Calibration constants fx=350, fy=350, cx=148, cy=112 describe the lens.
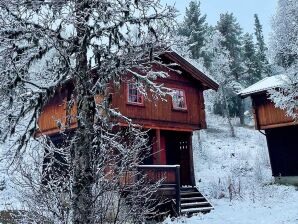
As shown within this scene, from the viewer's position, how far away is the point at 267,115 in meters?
24.7

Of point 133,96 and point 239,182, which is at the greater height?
point 133,96

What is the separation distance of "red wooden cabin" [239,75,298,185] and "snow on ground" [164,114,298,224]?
1.28 metres

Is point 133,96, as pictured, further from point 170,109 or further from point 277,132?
point 277,132

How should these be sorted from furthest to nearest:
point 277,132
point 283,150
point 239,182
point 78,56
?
point 277,132
point 283,150
point 239,182
point 78,56

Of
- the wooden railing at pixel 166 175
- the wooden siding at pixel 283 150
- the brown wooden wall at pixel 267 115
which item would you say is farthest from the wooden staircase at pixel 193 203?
the brown wooden wall at pixel 267 115

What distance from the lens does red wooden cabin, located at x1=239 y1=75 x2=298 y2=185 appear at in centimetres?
2386

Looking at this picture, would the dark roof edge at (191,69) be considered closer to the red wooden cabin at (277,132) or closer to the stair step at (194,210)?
the red wooden cabin at (277,132)

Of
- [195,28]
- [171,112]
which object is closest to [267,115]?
[171,112]

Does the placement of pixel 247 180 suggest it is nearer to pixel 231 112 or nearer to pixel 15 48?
pixel 15 48

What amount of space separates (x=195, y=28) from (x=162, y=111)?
92.5 ft

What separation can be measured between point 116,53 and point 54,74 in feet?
5.72

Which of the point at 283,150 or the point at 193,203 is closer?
the point at 193,203

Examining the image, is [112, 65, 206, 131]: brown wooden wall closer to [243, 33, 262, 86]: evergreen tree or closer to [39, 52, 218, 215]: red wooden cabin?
[39, 52, 218, 215]: red wooden cabin

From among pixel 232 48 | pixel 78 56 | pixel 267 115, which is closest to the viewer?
pixel 78 56
